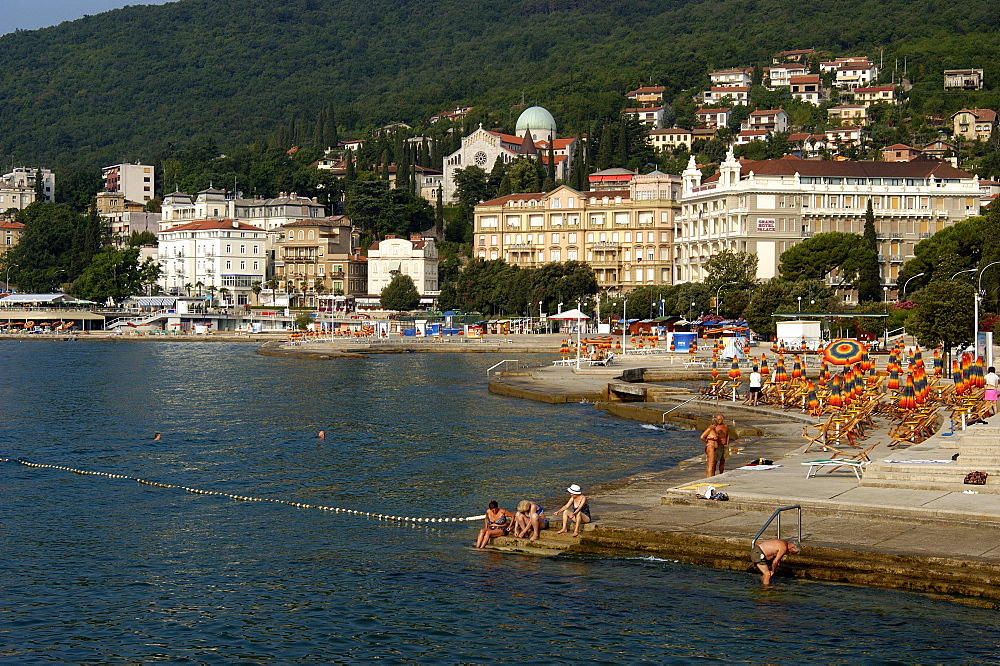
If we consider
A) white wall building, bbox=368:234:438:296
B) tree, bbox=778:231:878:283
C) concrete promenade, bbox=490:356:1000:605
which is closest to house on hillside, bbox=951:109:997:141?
white wall building, bbox=368:234:438:296

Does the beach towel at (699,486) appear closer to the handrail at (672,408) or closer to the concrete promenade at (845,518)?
the concrete promenade at (845,518)

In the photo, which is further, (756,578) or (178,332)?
(178,332)

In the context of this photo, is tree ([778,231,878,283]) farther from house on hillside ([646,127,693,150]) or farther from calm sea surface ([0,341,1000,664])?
house on hillside ([646,127,693,150])

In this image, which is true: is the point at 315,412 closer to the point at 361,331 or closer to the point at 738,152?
the point at 361,331

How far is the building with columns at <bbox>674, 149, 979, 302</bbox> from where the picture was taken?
4680 inches

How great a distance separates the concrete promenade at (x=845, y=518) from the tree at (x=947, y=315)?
95.8ft

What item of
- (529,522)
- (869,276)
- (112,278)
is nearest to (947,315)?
(529,522)

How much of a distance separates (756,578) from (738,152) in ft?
527

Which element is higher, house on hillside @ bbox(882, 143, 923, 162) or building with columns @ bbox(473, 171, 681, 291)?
house on hillside @ bbox(882, 143, 923, 162)

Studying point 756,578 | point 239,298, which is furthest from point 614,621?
point 239,298

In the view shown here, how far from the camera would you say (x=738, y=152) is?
6993 inches

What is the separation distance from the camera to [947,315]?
2357 inches

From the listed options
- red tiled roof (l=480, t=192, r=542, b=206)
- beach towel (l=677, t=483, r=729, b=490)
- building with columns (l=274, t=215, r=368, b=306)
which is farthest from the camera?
building with columns (l=274, t=215, r=368, b=306)

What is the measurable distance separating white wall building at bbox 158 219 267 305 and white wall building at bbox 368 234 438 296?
21.2m
